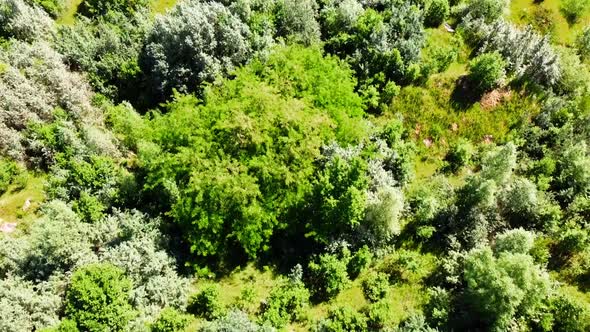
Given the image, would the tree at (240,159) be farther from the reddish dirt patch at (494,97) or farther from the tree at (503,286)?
the reddish dirt patch at (494,97)

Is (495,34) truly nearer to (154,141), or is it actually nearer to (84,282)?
(154,141)

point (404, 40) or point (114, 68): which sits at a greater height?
point (404, 40)

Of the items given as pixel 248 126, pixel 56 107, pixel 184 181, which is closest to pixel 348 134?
pixel 248 126

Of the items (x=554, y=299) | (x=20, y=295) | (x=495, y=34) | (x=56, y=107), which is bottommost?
(x=20, y=295)

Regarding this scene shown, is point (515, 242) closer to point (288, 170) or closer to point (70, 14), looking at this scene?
point (288, 170)

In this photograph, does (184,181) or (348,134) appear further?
(348,134)

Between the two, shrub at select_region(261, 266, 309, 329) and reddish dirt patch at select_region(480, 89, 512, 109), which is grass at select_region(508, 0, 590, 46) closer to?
reddish dirt patch at select_region(480, 89, 512, 109)

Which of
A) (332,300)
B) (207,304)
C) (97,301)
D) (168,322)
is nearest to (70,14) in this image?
(97,301)

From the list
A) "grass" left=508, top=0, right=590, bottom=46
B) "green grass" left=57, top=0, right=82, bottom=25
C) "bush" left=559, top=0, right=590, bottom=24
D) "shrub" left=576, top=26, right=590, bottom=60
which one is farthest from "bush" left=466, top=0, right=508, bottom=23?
"green grass" left=57, top=0, right=82, bottom=25
